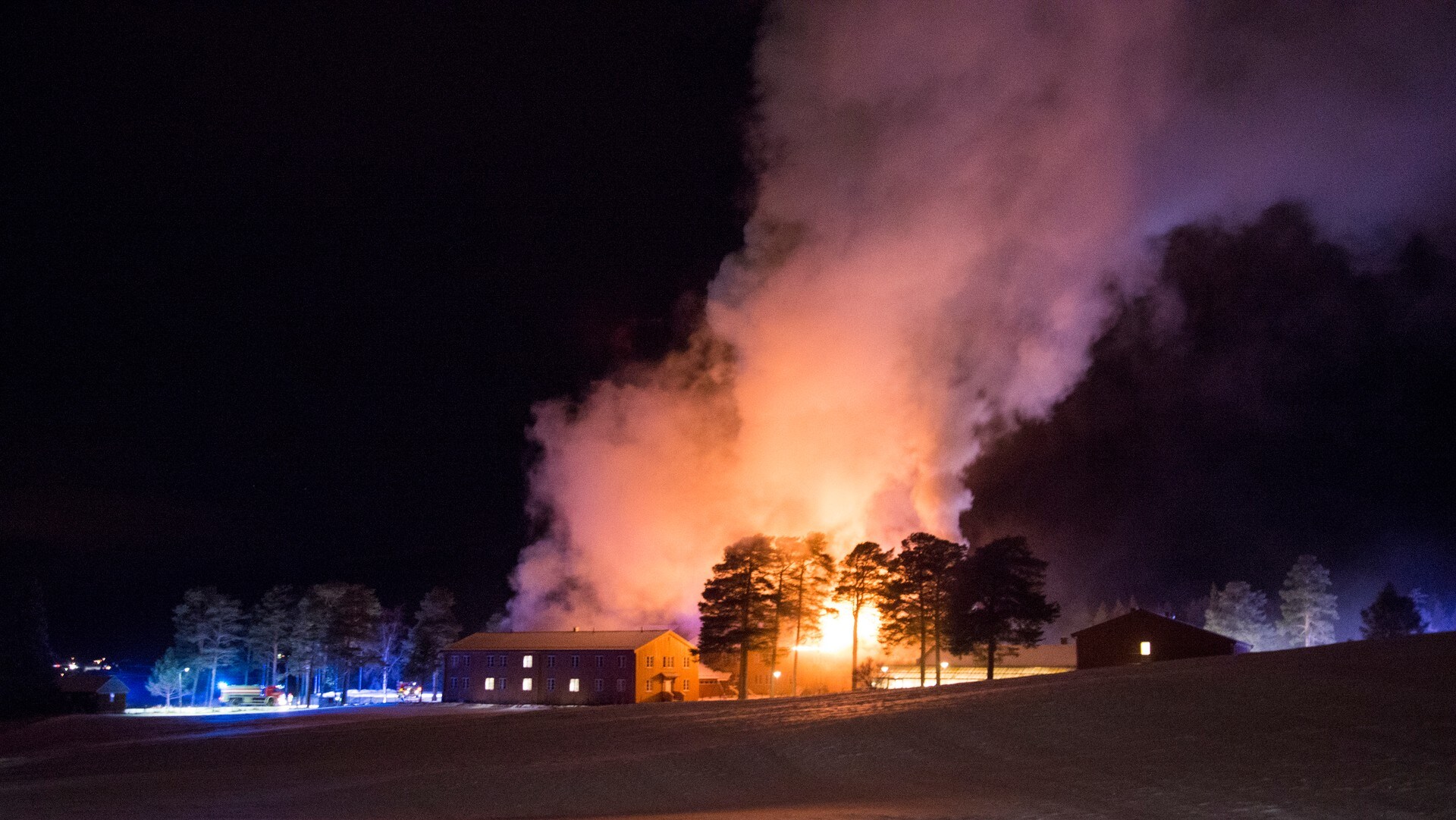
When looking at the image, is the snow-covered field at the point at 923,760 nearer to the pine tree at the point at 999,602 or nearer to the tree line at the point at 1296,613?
the pine tree at the point at 999,602

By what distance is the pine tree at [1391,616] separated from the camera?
9250 cm

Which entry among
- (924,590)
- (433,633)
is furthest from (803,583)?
(433,633)

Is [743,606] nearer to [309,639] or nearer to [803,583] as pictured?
[803,583]

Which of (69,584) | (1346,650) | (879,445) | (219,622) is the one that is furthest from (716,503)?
(69,584)

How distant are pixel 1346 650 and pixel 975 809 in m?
26.1

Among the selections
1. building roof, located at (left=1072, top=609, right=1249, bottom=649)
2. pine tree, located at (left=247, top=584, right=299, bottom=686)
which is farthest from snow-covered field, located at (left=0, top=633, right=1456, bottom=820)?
pine tree, located at (left=247, top=584, right=299, bottom=686)

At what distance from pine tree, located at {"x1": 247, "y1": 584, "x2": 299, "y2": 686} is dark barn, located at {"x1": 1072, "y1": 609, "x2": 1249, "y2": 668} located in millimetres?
70414

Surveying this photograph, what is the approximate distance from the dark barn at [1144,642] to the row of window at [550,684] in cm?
2960

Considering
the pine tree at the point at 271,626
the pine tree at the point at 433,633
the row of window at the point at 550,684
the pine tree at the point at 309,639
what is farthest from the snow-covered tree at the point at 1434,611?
the pine tree at the point at 271,626

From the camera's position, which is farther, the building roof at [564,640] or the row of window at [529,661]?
the building roof at [564,640]

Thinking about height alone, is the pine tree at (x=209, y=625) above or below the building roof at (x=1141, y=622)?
below

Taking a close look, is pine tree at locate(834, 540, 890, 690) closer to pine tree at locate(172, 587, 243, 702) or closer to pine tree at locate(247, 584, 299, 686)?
pine tree at locate(247, 584, 299, 686)

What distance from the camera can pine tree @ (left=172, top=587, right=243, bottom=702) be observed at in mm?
98562

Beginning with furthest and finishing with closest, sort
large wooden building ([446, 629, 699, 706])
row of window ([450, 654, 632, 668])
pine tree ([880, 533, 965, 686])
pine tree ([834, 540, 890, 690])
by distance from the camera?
1. row of window ([450, 654, 632, 668])
2. large wooden building ([446, 629, 699, 706])
3. pine tree ([834, 540, 890, 690])
4. pine tree ([880, 533, 965, 686])
